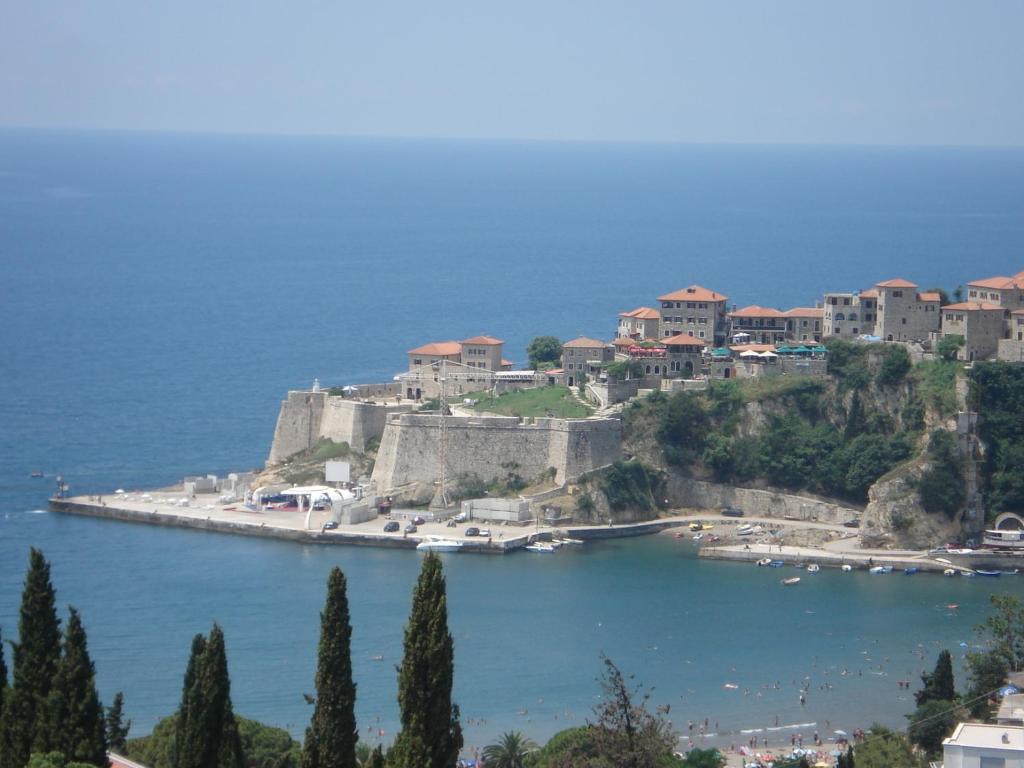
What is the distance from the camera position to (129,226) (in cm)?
15900

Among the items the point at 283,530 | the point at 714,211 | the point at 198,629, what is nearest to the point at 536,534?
the point at 283,530

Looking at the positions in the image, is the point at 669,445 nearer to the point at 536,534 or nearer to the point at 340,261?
the point at 536,534

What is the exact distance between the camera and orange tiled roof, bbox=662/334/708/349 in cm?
6241

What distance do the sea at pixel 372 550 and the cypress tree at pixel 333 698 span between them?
11898 millimetres

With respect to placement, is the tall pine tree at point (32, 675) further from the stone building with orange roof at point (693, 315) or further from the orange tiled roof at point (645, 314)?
the stone building with orange roof at point (693, 315)

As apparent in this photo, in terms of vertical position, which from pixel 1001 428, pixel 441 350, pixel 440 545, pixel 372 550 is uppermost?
pixel 441 350

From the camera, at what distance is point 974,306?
60062 millimetres

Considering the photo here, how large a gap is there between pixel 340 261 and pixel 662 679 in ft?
291

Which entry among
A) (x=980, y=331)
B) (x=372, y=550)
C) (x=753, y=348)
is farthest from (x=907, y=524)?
(x=372, y=550)

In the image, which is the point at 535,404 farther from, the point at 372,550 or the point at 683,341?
the point at 372,550

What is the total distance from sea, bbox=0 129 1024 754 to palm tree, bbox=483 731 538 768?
9.84 feet

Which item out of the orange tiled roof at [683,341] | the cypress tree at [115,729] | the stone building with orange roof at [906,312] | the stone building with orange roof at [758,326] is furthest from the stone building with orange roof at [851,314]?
the cypress tree at [115,729]

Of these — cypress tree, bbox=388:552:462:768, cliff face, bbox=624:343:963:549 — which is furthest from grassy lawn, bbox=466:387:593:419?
cypress tree, bbox=388:552:462:768

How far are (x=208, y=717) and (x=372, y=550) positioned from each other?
2688 cm
